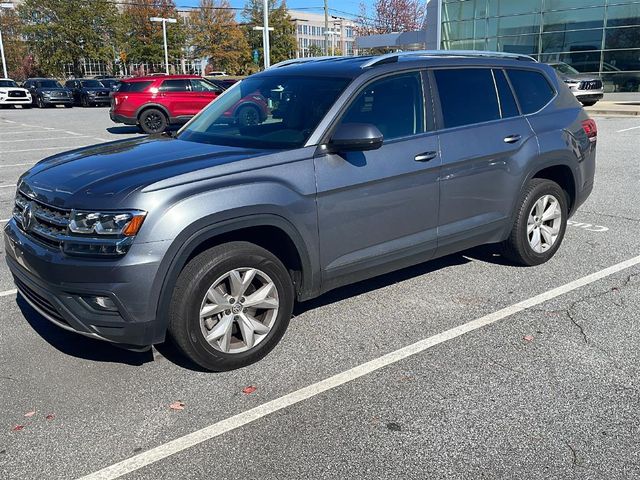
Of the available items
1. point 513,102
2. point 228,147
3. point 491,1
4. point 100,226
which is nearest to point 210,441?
point 100,226

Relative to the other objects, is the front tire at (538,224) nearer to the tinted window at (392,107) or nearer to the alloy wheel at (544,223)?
the alloy wheel at (544,223)

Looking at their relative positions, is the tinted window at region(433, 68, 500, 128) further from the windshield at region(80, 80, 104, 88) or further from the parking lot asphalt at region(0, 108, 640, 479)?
the windshield at region(80, 80, 104, 88)

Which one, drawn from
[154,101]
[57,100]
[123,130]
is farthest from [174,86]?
[57,100]

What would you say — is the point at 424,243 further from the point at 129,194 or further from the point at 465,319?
the point at 129,194

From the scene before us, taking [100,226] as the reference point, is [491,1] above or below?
above

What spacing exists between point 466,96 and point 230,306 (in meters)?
2.56

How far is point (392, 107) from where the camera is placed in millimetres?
4395

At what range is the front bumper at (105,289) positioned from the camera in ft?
10.7

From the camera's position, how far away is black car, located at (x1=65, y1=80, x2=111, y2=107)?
3469 cm

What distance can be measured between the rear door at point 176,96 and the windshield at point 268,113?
46.9 ft

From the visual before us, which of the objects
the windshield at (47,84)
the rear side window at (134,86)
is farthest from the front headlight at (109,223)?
the windshield at (47,84)

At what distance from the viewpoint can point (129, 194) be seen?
10.8 ft

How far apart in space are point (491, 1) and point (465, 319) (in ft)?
104

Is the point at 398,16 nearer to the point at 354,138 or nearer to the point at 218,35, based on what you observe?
the point at 218,35
